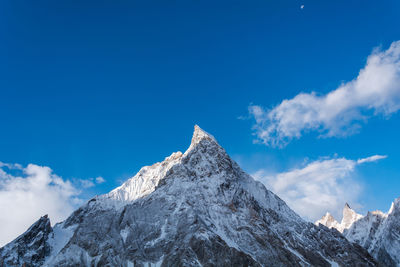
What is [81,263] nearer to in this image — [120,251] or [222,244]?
[120,251]

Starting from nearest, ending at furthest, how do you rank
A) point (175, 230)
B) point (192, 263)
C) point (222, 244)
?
1. point (192, 263)
2. point (222, 244)
3. point (175, 230)

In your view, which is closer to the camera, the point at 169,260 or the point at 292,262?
the point at 169,260

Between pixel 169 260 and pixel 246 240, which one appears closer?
pixel 169 260

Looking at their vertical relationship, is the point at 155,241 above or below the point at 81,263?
above

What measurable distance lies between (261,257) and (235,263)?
1976 centimetres

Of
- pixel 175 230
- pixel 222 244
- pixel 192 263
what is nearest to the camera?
pixel 192 263

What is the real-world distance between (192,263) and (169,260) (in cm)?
1378

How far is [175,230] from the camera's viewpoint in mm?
199125

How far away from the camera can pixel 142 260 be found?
616 feet

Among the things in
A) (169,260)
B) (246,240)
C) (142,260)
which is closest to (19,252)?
(142,260)

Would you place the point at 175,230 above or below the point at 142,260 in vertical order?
above

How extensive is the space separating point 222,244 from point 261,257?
23.2m

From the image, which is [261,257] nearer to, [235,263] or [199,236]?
[235,263]

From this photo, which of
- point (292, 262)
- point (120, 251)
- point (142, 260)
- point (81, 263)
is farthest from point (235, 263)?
point (81, 263)
